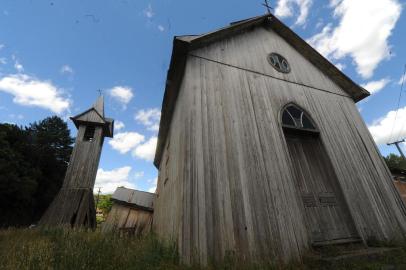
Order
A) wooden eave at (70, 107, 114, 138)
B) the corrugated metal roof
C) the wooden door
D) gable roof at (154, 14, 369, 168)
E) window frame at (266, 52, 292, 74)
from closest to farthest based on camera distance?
the wooden door
gable roof at (154, 14, 369, 168)
window frame at (266, 52, 292, 74)
the corrugated metal roof
wooden eave at (70, 107, 114, 138)

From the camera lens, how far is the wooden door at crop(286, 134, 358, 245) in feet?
17.5

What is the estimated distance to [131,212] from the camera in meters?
12.8

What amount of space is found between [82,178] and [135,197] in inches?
167

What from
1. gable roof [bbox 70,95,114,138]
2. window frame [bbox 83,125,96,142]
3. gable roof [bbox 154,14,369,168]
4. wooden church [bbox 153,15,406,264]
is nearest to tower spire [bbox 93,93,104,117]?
gable roof [bbox 70,95,114,138]

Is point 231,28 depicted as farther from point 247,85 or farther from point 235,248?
point 235,248

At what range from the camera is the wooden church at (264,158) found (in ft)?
13.6

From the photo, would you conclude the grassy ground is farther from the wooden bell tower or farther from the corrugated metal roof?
the wooden bell tower

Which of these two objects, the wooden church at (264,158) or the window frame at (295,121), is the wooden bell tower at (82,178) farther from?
the window frame at (295,121)

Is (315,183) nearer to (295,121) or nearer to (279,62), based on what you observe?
(295,121)

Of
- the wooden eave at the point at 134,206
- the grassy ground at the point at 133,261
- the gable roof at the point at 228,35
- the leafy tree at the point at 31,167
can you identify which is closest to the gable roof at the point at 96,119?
the wooden eave at the point at 134,206

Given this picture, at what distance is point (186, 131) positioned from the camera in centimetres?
501

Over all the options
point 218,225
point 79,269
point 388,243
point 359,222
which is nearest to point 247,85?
point 218,225

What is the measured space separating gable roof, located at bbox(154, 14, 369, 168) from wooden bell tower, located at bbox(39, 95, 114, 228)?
7.37 meters

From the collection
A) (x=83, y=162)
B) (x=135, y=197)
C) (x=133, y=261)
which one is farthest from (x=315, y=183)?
(x=83, y=162)
